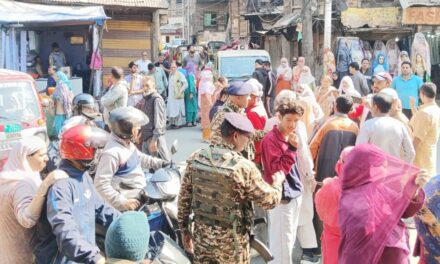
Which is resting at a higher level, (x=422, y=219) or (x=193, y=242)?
(x=422, y=219)

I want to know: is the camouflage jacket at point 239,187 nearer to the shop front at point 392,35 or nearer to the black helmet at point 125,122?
the black helmet at point 125,122

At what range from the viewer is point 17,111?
830 centimetres

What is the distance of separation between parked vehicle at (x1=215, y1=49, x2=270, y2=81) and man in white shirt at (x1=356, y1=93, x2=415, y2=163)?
9993 millimetres

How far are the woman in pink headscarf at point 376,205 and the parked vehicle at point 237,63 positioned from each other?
1237 cm

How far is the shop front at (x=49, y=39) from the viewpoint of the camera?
13.4 metres

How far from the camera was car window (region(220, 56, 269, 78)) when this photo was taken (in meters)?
15.9

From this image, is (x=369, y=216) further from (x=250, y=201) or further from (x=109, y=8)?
(x=109, y=8)

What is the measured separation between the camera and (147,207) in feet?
15.5

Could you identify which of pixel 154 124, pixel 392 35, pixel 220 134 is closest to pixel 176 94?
pixel 154 124

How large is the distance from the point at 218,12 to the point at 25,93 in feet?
126

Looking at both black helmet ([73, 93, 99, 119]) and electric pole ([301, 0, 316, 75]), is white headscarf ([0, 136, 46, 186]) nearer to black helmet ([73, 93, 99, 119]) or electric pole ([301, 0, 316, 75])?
black helmet ([73, 93, 99, 119])

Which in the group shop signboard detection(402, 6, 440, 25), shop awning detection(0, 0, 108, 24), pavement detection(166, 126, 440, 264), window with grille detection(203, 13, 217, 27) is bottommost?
pavement detection(166, 126, 440, 264)

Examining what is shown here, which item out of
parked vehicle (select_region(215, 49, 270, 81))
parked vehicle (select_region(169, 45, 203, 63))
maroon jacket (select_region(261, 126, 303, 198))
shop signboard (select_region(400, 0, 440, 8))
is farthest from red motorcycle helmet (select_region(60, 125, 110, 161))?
parked vehicle (select_region(169, 45, 203, 63))

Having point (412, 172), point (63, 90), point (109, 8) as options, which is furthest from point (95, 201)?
point (109, 8)
